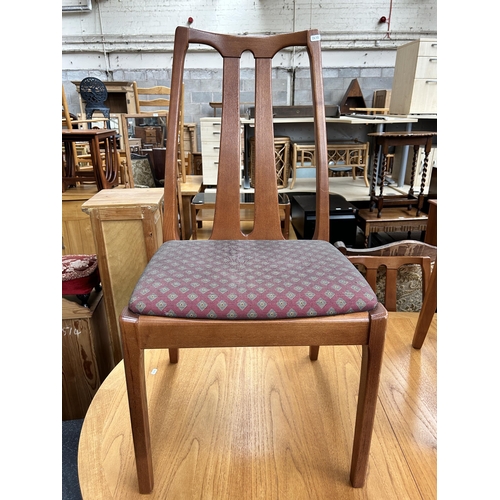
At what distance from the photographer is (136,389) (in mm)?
621

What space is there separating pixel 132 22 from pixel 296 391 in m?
5.15

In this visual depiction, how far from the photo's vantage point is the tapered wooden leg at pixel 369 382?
610mm

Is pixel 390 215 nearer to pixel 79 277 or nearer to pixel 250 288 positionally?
pixel 79 277

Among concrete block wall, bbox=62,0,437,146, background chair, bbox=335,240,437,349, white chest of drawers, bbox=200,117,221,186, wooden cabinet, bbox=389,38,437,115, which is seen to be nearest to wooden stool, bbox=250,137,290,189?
white chest of drawers, bbox=200,117,221,186

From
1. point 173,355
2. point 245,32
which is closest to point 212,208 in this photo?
point 173,355

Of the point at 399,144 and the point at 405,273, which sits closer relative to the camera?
the point at 405,273

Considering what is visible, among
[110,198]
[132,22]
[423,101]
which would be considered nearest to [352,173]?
[423,101]

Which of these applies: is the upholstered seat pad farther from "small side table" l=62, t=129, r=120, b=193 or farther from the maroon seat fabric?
"small side table" l=62, t=129, r=120, b=193

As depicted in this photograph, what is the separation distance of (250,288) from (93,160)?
7.11 ft

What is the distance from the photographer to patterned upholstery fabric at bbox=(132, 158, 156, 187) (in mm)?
4184

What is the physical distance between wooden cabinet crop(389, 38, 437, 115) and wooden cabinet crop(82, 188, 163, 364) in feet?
7.92

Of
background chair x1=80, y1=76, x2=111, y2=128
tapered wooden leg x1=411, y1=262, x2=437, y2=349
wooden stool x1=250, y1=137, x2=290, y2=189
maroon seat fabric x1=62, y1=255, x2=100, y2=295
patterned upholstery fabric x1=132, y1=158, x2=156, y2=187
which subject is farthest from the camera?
patterned upholstery fabric x1=132, y1=158, x2=156, y2=187

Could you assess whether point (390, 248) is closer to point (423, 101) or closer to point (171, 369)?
point (171, 369)

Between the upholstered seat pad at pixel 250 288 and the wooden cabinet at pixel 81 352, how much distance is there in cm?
72
